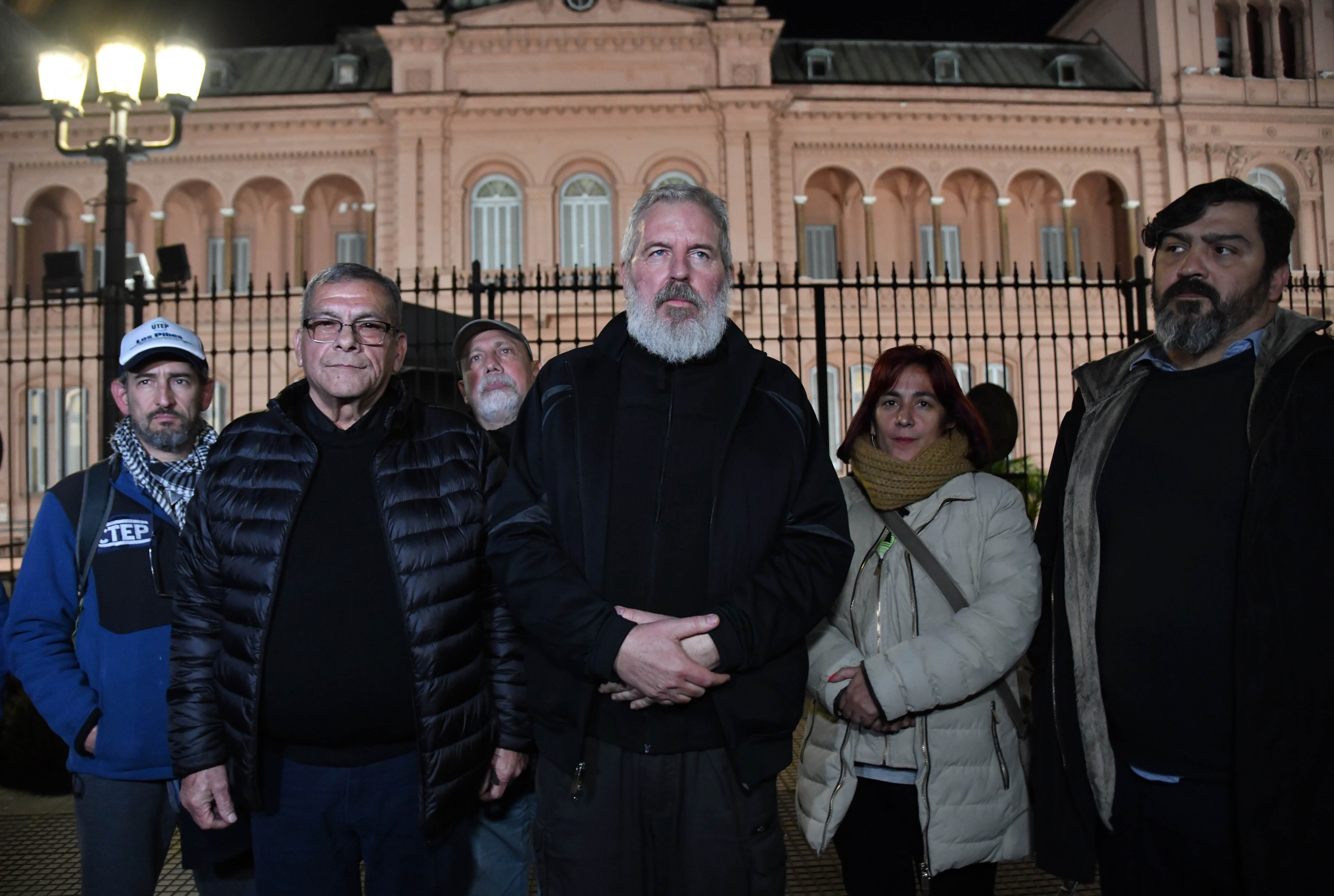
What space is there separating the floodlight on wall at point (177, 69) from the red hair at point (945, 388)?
6570 mm

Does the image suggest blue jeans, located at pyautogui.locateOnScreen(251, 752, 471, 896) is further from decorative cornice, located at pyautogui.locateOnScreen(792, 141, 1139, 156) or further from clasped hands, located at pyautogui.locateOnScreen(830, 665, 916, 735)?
decorative cornice, located at pyautogui.locateOnScreen(792, 141, 1139, 156)

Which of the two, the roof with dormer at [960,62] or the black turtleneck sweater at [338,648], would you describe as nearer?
the black turtleneck sweater at [338,648]

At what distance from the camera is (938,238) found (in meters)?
19.3

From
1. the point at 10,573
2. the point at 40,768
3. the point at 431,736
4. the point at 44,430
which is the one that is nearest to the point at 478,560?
the point at 431,736

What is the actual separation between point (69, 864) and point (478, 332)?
10.9 feet

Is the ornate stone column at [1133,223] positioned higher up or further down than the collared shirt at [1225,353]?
higher up

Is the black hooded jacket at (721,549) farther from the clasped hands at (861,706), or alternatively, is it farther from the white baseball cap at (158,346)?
the white baseball cap at (158,346)

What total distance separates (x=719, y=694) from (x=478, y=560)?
0.80m

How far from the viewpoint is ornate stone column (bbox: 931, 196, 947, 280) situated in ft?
62.6

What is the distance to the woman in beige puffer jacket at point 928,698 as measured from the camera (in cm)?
244

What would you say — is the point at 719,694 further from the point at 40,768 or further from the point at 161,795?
the point at 40,768

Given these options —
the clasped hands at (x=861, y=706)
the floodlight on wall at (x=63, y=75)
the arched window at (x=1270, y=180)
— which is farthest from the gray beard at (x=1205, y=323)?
the arched window at (x=1270, y=180)

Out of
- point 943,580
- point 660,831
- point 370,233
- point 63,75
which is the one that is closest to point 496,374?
point 943,580

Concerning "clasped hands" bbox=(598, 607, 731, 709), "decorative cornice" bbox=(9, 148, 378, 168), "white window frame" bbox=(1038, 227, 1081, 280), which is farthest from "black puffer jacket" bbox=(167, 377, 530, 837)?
"white window frame" bbox=(1038, 227, 1081, 280)
